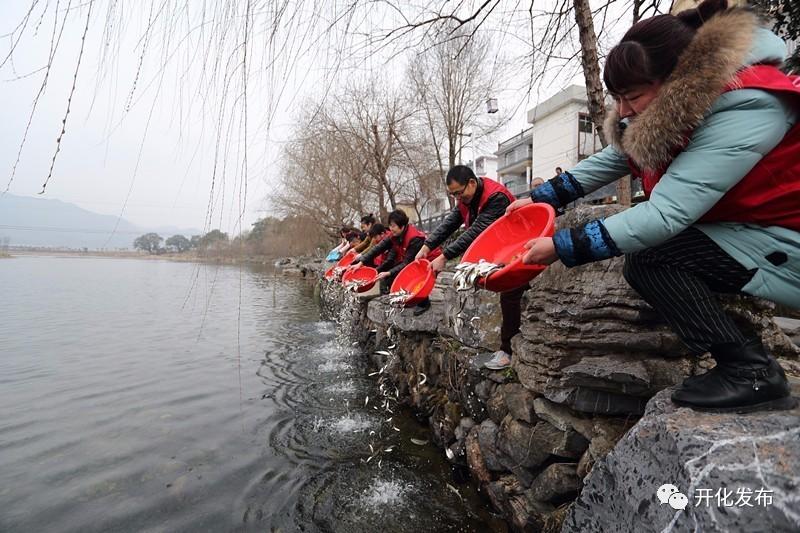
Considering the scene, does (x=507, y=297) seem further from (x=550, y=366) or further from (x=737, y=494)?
(x=737, y=494)

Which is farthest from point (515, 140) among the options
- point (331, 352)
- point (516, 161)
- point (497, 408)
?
point (497, 408)

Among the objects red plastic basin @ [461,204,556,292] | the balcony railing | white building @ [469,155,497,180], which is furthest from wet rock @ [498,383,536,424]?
white building @ [469,155,497,180]

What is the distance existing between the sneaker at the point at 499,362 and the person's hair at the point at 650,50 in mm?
2477

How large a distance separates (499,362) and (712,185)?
2.45 m

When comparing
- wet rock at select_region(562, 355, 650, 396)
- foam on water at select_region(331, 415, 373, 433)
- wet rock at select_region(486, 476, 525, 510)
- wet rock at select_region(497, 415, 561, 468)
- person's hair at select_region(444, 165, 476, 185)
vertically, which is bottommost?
foam on water at select_region(331, 415, 373, 433)

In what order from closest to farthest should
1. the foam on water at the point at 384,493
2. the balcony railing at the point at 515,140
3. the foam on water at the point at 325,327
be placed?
1. the foam on water at the point at 384,493
2. the foam on water at the point at 325,327
3. the balcony railing at the point at 515,140

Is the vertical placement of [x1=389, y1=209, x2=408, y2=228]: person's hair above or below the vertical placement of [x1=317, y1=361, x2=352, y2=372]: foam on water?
above

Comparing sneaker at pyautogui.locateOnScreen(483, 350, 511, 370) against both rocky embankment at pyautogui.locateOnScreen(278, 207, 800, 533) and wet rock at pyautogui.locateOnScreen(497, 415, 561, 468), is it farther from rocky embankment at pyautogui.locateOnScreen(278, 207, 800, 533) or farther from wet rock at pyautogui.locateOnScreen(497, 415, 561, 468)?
wet rock at pyautogui.locateOnScreen(497, 415, 561, 468)

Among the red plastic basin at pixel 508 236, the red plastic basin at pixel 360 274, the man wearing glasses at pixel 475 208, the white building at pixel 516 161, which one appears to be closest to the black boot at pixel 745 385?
the red plastic basin at pixel 508 236

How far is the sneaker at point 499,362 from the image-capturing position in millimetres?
3543

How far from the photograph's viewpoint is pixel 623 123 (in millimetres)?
1959

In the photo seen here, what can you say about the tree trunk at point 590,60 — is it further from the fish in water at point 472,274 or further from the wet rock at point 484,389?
the wet rock at point 484,389

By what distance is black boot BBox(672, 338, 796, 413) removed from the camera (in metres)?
1.50

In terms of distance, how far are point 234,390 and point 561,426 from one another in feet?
18.1
